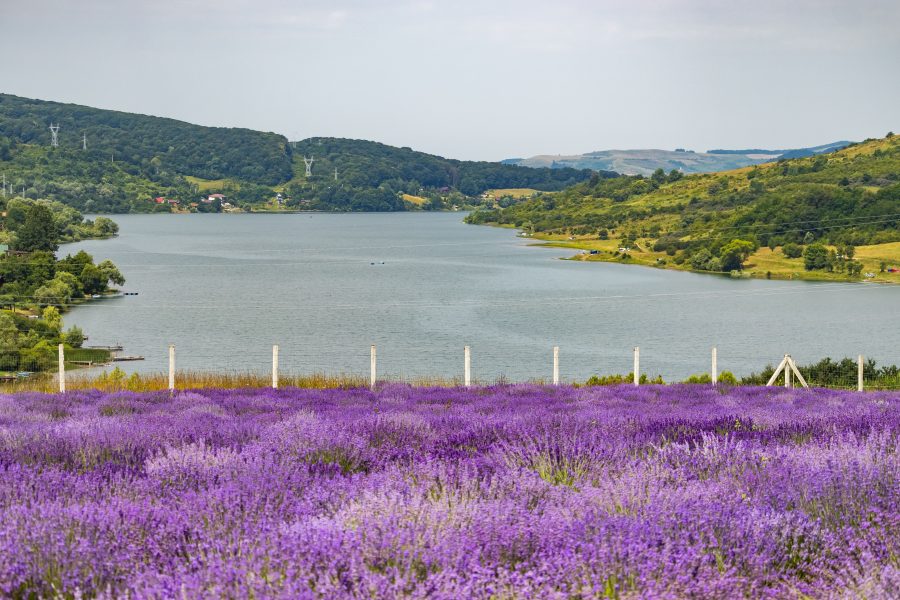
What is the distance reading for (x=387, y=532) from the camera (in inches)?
155

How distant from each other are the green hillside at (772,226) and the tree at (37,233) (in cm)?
7722

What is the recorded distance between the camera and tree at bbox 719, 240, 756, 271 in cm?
13000

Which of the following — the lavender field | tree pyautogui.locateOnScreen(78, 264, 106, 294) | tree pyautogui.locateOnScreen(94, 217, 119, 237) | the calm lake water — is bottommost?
the calm lake water

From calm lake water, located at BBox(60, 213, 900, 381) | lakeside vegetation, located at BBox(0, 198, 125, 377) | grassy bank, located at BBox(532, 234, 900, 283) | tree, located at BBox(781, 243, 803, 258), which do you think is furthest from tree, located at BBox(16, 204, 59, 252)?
tree, located at BBox(781, 243, 803, 258)

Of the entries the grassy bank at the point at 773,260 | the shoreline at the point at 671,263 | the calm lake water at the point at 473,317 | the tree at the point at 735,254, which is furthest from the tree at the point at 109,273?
the tree at the point at 735,254

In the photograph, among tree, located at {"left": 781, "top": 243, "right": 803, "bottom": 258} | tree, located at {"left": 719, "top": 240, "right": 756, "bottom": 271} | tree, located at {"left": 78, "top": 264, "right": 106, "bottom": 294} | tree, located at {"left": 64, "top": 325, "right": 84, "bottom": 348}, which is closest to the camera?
tree, located at {"left": 64, "top": 325, "right": 84, "bottom": 348}

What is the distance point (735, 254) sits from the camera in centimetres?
13088

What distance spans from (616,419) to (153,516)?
5505 mm

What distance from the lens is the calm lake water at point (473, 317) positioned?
58562 millimetres

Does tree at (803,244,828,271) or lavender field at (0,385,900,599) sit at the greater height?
lavender field at (0,385,900,599)

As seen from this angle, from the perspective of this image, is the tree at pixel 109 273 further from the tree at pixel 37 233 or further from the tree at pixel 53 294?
the tree at pixel 37 233

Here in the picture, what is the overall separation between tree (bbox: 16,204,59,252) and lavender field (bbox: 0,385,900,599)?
12093 cm

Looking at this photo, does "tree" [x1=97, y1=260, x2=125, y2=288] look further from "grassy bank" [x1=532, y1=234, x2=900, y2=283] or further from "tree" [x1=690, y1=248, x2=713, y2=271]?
"tree" [x1=690, y1=248, x2=713, y2=271]

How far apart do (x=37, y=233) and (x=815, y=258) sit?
101470 mm
